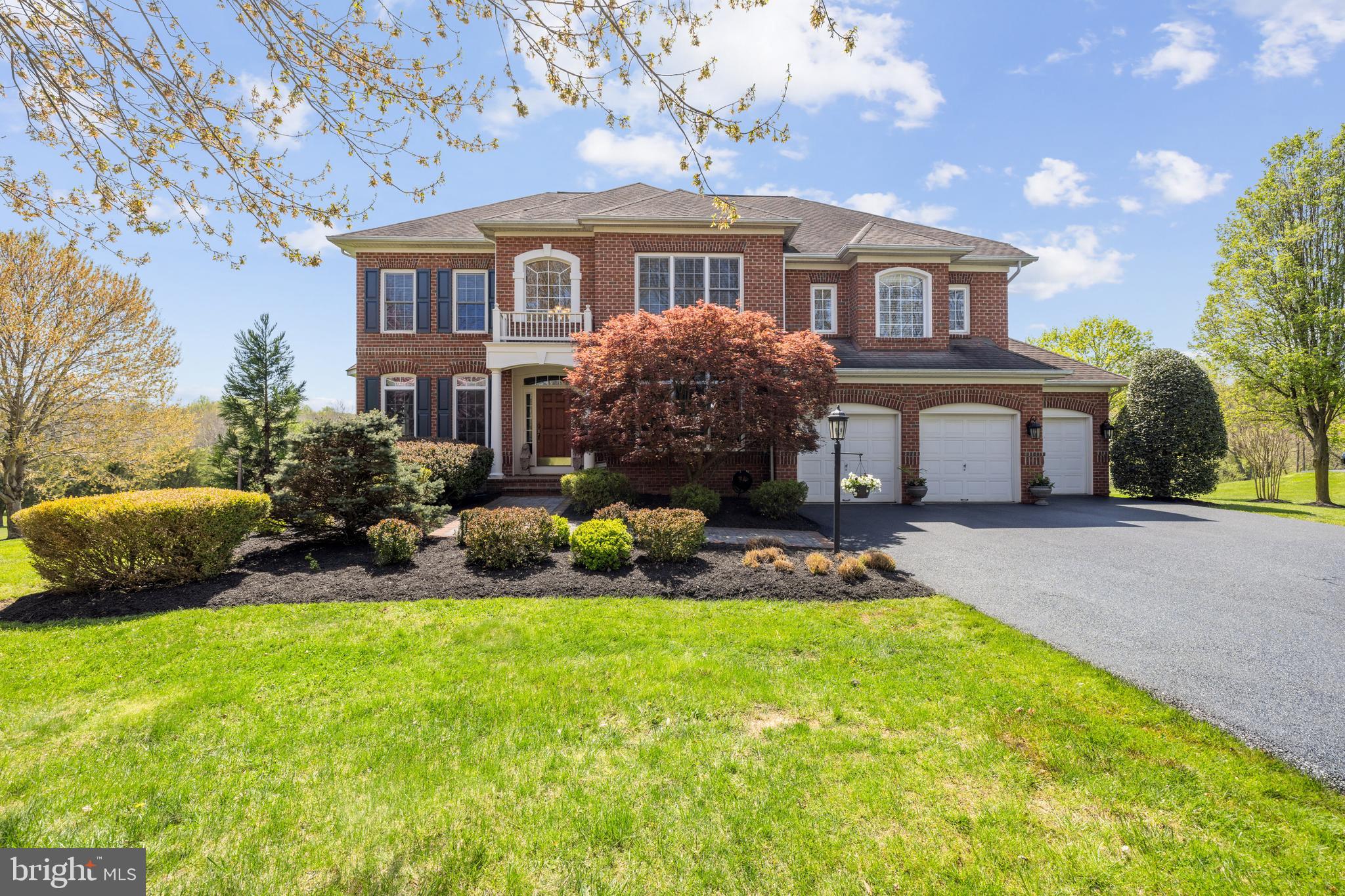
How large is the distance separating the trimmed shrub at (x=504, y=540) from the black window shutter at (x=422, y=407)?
28.4ft

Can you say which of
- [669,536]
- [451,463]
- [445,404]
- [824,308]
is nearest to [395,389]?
[445,404]

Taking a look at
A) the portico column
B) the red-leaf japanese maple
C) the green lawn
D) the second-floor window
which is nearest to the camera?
the red-leaf japanese maple

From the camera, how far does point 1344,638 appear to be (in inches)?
190

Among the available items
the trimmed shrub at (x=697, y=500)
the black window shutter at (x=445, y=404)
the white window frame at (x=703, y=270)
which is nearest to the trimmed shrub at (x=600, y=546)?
the trimmed shrub at (x=697, y=500)

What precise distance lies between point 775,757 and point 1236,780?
2266mm

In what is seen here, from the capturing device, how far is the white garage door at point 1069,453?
1548 cm

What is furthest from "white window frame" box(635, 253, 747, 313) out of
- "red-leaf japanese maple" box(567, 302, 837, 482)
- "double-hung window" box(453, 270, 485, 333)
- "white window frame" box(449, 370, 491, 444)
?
"white window frame" box(449, 370, 491, 444)

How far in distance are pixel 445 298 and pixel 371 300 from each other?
1883 mm

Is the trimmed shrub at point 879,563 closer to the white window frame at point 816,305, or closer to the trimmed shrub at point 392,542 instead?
the trimmed shrub at point 392,542

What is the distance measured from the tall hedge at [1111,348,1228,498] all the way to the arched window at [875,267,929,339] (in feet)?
21.8

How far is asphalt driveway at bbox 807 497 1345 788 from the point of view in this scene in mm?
3697

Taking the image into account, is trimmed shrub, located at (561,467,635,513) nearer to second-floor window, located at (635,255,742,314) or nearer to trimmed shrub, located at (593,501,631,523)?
trimmed shrub, located at (593,501,631,523)

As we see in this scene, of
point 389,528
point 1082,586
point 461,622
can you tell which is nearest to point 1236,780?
point 1082,586

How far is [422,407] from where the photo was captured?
1488 cm
